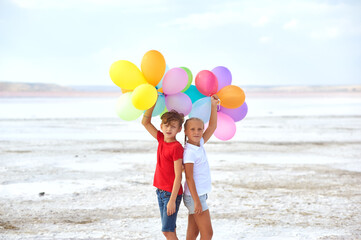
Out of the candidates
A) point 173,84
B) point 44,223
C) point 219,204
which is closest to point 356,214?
point 219,204

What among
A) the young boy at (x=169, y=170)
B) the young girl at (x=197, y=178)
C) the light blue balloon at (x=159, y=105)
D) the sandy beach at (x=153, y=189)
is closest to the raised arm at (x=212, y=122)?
the young girl at (x=197, y=178)

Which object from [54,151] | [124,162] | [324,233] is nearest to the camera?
[324,233]

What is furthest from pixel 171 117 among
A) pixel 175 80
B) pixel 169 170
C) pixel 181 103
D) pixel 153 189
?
pixel 153 189

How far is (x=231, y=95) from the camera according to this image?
3.63 metres

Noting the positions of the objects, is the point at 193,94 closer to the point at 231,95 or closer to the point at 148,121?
the point at 231,95

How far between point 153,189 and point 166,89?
3.23 metres

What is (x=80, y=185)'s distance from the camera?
6734 millimetres

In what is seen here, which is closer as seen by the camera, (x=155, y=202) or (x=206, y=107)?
(x=206, y=107)

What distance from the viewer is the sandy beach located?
4754mm

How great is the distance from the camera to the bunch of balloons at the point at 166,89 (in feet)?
11.2

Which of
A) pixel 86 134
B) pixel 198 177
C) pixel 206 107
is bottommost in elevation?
pixel 86 134

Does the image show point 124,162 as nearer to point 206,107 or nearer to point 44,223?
point 44,223

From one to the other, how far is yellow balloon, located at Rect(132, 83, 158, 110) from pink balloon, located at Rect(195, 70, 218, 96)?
0.40 m

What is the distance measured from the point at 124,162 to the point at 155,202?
9.85 ft
